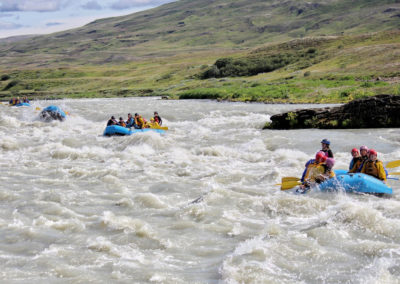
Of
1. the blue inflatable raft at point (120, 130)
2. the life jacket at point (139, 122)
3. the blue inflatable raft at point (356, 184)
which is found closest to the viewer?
the blue inflatable raft at point (356, 184)

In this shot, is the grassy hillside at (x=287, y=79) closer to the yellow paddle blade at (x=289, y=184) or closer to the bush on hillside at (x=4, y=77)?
the bush on hillside at (x=4, y=77)

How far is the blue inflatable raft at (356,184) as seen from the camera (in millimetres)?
12508

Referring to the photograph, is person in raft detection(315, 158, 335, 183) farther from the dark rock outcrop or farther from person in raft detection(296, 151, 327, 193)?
the dark rock outcrop

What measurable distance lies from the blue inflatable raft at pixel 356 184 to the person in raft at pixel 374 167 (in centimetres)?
30

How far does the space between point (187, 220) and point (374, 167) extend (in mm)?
5563

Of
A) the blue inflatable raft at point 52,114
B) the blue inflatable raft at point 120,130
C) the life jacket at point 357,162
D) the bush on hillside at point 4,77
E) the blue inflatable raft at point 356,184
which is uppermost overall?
the bush on hillside at point 4,77

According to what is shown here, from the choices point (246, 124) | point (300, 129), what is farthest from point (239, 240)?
point (246, 124)

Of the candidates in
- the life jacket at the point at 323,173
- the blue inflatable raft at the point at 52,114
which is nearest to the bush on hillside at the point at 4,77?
the blue inflatable raft at the point at 52,114

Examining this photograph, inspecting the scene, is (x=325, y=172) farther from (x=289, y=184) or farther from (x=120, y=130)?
(x=120, y=130)

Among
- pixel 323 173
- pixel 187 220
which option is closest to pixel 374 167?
pixel 323 173

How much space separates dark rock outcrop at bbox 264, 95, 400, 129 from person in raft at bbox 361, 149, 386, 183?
1339 cm

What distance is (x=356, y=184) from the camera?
1258cm

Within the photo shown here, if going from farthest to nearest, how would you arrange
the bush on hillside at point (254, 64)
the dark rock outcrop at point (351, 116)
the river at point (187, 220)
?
the bush on hillside at point (254, 64)
the dark rock outcrop at point (351, 116)
the river at point (187, 220)

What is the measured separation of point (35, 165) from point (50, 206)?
20.7 feet
